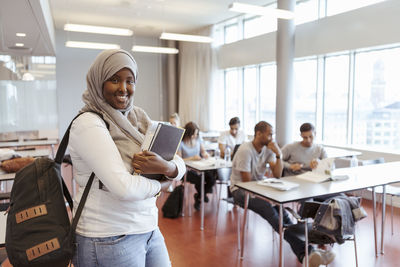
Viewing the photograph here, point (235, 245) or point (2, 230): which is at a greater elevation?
point (2, 230)

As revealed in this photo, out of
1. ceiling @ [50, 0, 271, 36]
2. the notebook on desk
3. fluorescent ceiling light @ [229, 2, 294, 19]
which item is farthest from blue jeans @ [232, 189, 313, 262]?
ceiling @ [50, 0, 271, 36]

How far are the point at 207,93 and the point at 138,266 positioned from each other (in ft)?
26.2

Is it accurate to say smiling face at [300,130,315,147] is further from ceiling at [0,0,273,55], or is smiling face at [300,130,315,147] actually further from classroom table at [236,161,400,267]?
ceiling at [0,0,273,55]

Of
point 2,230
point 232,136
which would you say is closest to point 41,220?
point 2,230

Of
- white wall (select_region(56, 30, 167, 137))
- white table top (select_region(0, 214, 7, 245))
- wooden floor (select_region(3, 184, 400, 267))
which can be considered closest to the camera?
white table top (select_region(0, 214, 7, 245))

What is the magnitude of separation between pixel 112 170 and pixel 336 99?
19.8 ft

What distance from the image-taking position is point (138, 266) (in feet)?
3.64

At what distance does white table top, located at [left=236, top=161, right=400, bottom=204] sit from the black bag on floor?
1566mm

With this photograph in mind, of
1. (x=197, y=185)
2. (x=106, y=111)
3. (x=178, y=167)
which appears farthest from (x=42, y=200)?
(x=197, y=185)

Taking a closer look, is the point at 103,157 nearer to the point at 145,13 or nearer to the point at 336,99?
the point at 336,99

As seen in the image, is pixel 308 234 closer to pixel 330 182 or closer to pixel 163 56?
pixel 330 182

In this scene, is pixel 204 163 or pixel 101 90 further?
pixel 204 163

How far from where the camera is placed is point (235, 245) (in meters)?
3.44

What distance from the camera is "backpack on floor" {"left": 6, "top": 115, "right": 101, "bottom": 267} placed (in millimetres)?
1021
